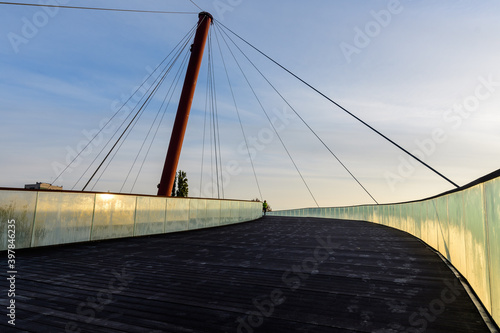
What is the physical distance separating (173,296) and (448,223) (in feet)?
20.7

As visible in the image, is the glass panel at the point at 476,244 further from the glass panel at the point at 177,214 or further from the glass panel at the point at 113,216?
the glass panel at the point at 177,214

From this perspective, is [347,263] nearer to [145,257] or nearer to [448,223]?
[448,223]

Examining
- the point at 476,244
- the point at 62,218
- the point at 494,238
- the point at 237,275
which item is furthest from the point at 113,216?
the point at 494,238

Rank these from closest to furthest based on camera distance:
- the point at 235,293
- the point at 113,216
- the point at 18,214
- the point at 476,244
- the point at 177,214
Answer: the point at 476,244, the point at 235,293, the point at 18,214, the point at 113,216, the point at 177,214

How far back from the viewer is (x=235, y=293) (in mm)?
4844

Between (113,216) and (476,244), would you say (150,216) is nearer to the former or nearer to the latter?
(113,216)

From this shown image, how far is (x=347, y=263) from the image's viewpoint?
7441 millimetres

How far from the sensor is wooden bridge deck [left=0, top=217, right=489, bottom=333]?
12.0 feet

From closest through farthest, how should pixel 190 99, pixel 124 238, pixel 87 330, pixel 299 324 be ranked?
pixel 87 330 → pixel 299 324 → pixel 124 238 → pixel 190 99

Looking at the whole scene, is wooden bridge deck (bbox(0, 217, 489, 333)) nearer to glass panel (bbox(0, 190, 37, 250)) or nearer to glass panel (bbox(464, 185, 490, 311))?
glass panel (bbox(464, 185, 490, 311))

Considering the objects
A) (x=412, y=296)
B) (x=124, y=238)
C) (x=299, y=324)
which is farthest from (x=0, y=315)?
(x=124, y=238)

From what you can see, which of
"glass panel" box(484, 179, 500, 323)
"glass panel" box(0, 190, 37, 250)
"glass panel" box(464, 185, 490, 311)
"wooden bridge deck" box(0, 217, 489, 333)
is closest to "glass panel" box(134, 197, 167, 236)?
"wooden bridge deck" box(0, 217, 489, 333)

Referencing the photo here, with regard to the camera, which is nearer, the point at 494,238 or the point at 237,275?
the point at 494,238

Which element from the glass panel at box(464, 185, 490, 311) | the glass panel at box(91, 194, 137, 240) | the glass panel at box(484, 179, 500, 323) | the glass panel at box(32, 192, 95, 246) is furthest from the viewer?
the glass panel at box(91, 194, 137, 240)
